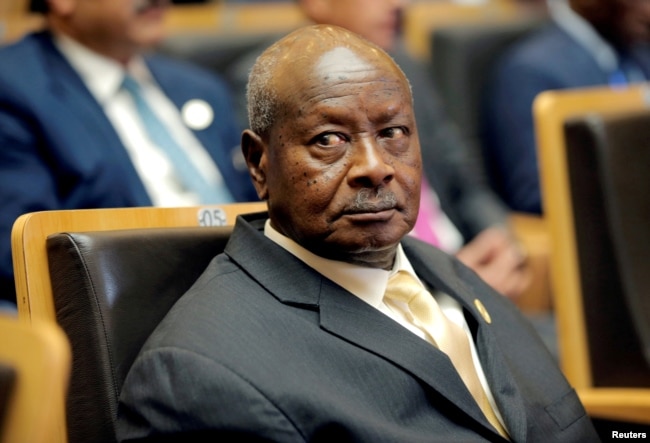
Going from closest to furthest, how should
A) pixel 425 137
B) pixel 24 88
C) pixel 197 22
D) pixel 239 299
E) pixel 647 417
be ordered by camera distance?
1. pixel 239 299
2. pixel 647 417
3. pixel 24 88
4. pixel 425 137
5. pixel 197 22

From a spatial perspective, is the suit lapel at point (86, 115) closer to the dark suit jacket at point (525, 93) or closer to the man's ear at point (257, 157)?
the man's ear at point (257, 157)

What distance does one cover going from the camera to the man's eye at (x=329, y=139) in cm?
129

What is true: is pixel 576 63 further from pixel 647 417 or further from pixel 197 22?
pixel 647 417

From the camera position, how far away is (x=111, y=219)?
142 cm

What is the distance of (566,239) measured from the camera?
1990 mm

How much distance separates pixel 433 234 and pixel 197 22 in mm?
1383

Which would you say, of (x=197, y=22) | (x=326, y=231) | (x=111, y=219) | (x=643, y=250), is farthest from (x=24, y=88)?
(x=197, y=22)

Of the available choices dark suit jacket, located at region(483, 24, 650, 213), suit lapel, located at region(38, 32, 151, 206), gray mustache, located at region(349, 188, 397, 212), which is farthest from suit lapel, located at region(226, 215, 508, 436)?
dark suit jacket, located at region(483, 24, 650, 213)

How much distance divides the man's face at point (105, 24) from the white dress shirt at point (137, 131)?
0.03 metres

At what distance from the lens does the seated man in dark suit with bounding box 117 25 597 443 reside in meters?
1.13

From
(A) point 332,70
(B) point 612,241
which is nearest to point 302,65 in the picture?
(A) point 332,70

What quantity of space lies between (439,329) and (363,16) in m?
1.39

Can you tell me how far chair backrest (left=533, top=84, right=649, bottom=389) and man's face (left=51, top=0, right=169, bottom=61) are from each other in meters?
0.87

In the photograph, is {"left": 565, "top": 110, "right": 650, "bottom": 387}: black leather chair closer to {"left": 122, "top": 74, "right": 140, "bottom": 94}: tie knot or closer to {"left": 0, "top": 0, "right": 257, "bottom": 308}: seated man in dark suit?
{"left": 0, "top": 0, "right": 257, "bottom": 308}: seated man in dark suit
